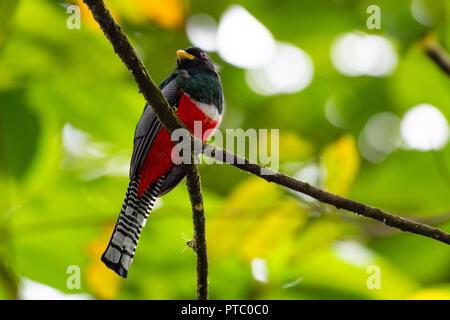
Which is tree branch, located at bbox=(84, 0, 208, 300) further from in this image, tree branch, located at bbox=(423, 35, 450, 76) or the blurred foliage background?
tree branch, located at bbox=(423, 35, 450, 76)

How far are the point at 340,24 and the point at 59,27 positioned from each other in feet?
6.81

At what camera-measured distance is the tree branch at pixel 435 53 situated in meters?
3.86

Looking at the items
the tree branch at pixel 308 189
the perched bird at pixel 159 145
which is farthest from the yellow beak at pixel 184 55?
the tree branch at pixel 308 189

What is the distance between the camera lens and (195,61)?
3299 millimetres

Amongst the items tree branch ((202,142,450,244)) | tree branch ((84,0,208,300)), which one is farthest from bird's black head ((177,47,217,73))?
tree branch ((202,142,450,244))

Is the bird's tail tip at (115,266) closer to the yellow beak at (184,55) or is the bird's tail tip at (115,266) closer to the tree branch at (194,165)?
the tree branch at (194,165)

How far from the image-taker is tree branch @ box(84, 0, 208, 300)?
1.98 metres

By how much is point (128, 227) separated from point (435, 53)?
93.6 inches

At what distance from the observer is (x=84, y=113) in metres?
3.35

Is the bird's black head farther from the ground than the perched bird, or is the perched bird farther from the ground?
the bird's black head

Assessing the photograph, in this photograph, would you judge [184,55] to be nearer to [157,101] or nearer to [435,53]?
[157,101]

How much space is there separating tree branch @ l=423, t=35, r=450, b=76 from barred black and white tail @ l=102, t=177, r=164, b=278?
2.00 m

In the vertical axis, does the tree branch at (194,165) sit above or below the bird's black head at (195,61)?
below
